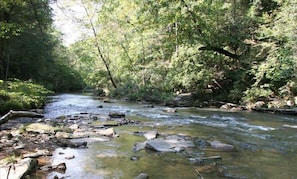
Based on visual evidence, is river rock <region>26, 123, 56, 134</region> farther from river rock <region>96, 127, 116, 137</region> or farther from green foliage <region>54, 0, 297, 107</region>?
green foliage <region>54, 0, 297, 107</region>

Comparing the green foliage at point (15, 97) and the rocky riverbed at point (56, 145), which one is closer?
the rocky riverbed at point (56, 145)

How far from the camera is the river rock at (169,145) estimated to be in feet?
24.3

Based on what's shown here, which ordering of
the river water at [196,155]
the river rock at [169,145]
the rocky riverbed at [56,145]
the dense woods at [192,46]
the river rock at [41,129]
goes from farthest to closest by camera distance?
the dense woods at [192,46], the river rock at [41,129], the river rock at [169,145], the river water at [196,155], the rocky riverbed at [56,145]

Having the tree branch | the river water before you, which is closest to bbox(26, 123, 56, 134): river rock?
the river water

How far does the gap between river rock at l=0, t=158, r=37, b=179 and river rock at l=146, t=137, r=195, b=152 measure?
117 inches

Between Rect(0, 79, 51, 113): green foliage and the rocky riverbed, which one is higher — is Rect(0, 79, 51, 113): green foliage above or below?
above

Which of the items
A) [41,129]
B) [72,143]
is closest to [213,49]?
[41,129]

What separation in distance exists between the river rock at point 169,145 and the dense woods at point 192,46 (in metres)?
6.98

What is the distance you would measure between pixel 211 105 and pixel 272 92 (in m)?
3.92

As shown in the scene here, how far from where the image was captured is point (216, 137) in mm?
9266

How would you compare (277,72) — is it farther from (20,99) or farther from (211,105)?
(20,99)

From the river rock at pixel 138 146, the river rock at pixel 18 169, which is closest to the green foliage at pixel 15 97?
the river rock at pixel 138 146

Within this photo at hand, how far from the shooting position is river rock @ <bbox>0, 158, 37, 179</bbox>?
4.87 metres

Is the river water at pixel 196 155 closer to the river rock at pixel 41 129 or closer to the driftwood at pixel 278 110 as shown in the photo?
the river rock at pixel 41 129
